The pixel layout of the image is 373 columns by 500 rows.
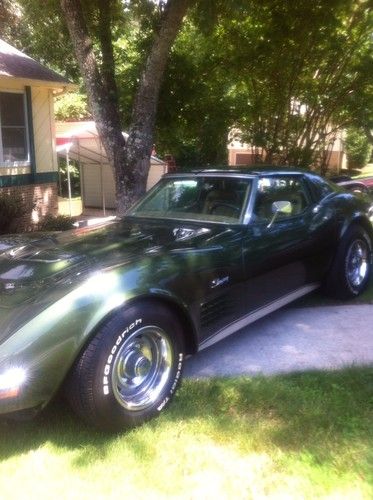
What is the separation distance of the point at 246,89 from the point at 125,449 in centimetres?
1014

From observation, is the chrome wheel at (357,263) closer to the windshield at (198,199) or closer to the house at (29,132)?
the windshield at (198,199)

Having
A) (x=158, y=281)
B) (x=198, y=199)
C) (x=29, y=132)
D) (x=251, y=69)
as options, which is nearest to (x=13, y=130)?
(x=29, y=132)

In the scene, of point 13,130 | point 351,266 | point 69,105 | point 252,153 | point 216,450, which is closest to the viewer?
point 216,450

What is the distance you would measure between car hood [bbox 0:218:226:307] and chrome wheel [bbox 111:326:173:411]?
0.49 m

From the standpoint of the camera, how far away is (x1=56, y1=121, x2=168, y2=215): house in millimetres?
14148

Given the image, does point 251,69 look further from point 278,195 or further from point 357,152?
point 357,152

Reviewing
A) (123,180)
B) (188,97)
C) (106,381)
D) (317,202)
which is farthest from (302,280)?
(188,97)

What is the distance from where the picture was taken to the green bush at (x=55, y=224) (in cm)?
1055

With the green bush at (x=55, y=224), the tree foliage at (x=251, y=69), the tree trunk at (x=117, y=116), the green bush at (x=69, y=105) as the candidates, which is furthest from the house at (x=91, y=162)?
the tree trunk at (x=117, y=116)

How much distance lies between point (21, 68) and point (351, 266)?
26.5 ft

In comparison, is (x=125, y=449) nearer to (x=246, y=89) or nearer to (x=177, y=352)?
(x=177, y=352)

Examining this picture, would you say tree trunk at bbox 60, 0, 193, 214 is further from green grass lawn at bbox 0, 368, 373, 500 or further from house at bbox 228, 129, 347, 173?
green grass lawn at bbox 0, 368, 373, 500

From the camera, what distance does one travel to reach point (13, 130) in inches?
427

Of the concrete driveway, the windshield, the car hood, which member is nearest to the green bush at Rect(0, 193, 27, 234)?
the car hood
